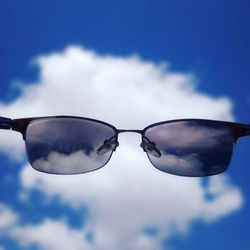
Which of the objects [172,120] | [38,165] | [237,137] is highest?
[172,120]

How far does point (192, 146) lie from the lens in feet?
5.75

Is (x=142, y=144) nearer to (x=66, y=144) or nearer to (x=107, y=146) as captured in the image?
(x=107, y=146)

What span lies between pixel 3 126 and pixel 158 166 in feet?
2.51

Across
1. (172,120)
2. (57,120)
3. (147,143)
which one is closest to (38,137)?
(57,120)

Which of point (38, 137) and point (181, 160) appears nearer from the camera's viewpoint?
point (38, 137)

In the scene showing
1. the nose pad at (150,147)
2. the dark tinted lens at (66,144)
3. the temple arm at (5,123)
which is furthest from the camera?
the nose pad at (150,147)

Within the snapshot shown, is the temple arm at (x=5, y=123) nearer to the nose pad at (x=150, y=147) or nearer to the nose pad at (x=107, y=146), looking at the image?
the nose pad at (x=107, y=146)

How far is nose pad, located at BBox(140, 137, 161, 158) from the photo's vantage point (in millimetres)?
1771

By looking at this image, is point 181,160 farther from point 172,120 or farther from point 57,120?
point 57,120

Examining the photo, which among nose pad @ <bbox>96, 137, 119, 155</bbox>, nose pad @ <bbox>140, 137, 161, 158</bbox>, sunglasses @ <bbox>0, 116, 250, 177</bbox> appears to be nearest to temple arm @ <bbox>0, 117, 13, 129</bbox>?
sunglasses @ <bbox>0, 116, 250, 177</bbox>

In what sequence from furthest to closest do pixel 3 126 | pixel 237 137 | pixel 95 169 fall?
1. pixel 95 169
2. pixel 237 137
3. pixel 3 126

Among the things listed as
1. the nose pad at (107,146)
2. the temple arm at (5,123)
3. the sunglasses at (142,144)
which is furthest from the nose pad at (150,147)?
the temple arm at (5,123)

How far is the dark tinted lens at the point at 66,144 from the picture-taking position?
166 centimetres

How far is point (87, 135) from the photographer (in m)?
1.74
